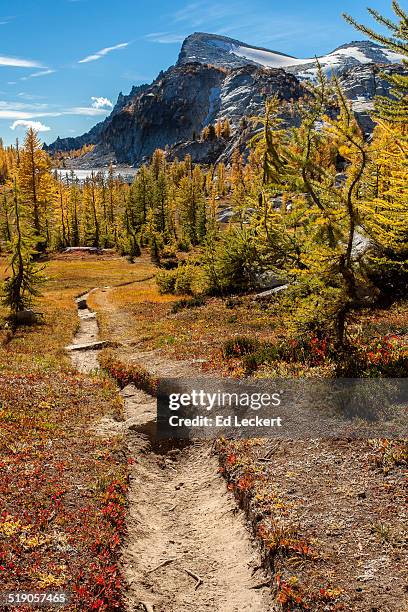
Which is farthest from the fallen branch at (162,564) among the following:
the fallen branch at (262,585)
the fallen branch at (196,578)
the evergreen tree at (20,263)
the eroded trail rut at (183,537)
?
the evergreen tree at (20,263)

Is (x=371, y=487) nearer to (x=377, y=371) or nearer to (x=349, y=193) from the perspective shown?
(x=377, y=371)

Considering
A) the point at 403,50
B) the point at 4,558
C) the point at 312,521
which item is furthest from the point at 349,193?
the point at 4,558

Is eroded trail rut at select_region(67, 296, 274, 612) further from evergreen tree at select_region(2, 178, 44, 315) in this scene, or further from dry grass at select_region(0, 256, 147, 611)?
evergreen tree at select_region(2, 178, 44, 315)

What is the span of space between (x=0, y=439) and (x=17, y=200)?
78.5 feet

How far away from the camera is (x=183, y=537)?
36.9 ft

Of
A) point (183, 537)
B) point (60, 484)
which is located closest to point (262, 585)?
point (183, 537)

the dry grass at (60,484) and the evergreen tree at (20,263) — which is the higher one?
the evergreen tree at (20,263)

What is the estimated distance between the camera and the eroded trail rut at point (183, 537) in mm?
9102

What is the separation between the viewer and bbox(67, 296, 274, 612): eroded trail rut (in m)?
9.10

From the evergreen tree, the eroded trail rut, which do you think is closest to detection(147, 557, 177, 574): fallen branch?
the eroded trail rut

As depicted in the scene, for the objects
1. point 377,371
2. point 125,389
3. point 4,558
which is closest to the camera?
point 4,558

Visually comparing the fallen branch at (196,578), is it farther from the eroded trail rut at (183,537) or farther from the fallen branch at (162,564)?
the fallen branch at (162,564)

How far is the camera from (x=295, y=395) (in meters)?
15.2

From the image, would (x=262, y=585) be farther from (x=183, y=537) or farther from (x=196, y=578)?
(x=183, y=537)
